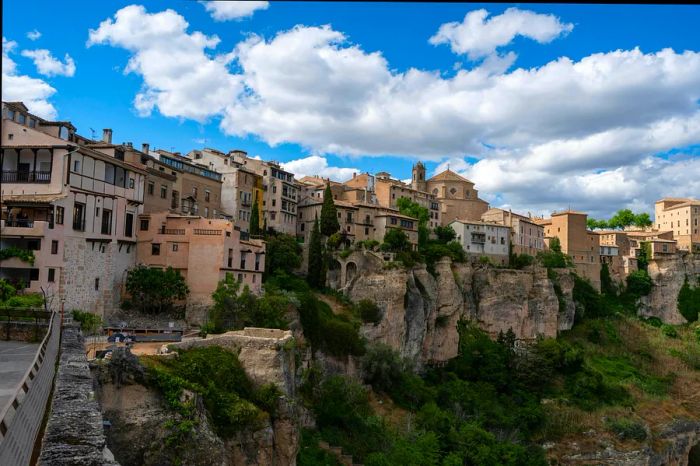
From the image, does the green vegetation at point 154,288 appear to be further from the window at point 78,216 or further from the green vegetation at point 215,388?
the green vegetation at point 215,388

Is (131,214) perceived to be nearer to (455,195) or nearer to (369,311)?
(369,311)

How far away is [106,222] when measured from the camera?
1253 inches

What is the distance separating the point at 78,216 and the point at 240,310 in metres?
9.49

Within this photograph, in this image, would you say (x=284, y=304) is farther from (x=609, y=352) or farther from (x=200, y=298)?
(x=609, y=352)

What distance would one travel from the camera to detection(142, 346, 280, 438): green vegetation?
15.7 m

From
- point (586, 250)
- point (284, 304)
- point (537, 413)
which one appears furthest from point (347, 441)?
point (586, 250)

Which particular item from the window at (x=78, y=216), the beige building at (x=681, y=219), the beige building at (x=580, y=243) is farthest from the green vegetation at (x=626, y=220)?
the window at (x=78, y=216)

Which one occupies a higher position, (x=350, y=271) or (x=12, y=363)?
(x=350, y=271)

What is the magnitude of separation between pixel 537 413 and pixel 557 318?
2254cm

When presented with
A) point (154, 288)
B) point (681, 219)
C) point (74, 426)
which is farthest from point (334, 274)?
point (681, 219)

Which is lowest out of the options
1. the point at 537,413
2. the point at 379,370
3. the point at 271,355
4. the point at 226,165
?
the point at 537,413

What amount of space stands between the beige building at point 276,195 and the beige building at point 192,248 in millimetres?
19929

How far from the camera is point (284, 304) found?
1371 inches

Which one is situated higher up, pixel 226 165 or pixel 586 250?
pixel 226 165
